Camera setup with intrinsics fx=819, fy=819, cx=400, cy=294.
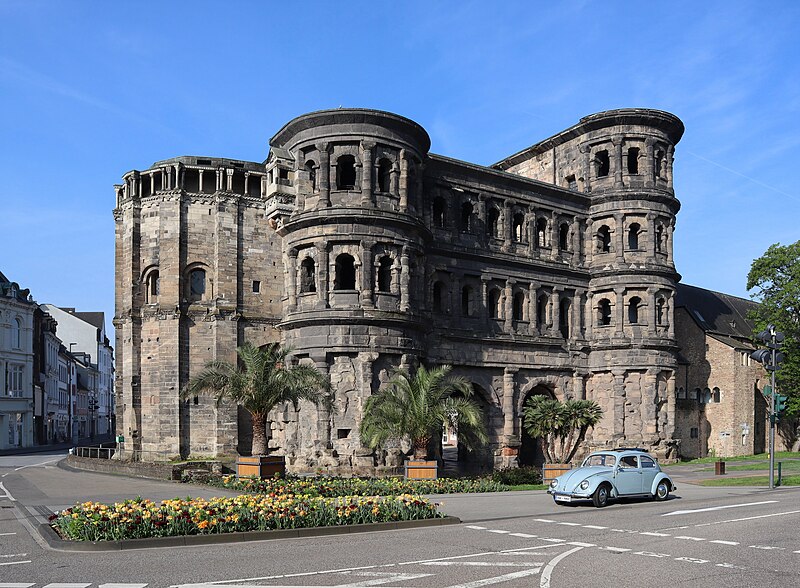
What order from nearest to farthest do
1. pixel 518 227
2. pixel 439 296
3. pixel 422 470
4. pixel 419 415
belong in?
pixel 422 470 → pixel 419 415 → pixel 439 296 → pixel 518 227

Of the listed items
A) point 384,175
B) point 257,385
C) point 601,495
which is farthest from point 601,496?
point 384,175

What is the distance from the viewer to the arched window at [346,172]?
123 feet

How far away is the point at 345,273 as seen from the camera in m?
38.7

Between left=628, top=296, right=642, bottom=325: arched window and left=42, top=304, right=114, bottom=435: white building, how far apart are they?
7067 centimetres

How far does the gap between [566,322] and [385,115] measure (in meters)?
17.5

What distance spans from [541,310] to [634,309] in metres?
5.95

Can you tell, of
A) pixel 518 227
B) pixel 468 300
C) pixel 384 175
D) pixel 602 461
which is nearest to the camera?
pixel 602 461

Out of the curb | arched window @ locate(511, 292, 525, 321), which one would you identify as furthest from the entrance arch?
the curb

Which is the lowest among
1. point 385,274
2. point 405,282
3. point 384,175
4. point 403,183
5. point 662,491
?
point 662,491

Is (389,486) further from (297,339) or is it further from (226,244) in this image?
(226,244)

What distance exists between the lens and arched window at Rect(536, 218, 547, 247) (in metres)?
46.4

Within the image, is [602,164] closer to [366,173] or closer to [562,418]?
[366,173]

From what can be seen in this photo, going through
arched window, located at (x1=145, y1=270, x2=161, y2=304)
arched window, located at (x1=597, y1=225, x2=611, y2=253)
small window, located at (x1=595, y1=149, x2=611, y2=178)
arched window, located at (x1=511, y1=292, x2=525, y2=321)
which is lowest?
arched window, located at (x1=511, y1=292, x2=525, y2=321)

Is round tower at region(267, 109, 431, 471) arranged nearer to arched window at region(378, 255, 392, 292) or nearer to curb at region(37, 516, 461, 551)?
arched window at region(378, 255, 392, 292)
